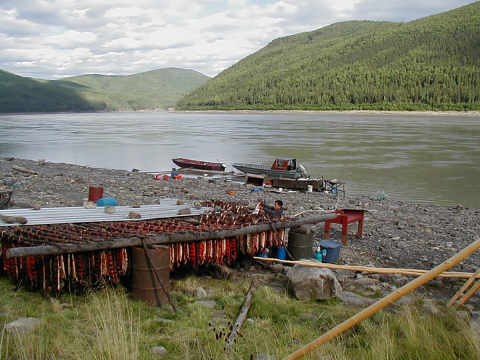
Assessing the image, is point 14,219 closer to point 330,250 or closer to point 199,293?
point 199,293

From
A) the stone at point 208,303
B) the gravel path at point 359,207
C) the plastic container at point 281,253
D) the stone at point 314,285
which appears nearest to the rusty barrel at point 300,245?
the plastic container at point 281,253

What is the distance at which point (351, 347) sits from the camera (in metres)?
5.11

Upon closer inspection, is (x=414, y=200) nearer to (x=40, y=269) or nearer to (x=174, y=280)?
(x=174, y=280)

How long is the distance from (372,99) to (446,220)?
12229cm

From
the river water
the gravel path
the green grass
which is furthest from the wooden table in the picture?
the river water

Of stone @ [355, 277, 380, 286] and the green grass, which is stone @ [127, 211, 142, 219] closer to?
the green grass

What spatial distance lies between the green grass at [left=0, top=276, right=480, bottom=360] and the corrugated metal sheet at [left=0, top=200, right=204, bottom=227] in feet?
4.41

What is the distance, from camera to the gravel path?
32.9 ft

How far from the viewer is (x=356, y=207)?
1597cm

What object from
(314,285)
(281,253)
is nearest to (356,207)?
(281,253)

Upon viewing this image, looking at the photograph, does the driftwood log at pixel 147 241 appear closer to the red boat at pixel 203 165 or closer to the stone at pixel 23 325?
the stone at pixel 23 325

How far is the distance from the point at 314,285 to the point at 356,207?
9570 millimetres

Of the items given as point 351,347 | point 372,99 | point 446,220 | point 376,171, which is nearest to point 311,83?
point 372,99

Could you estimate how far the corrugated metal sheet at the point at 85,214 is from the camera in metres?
7.89
